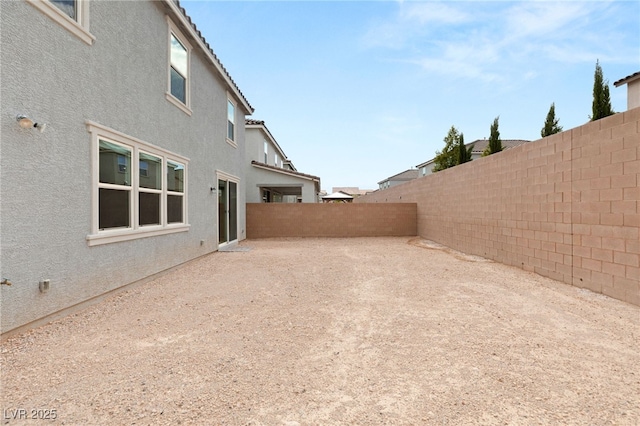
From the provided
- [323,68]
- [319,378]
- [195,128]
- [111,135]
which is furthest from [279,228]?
[319,378]

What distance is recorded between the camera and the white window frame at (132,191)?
4.38 metres

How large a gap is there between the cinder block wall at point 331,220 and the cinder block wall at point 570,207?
5683mm

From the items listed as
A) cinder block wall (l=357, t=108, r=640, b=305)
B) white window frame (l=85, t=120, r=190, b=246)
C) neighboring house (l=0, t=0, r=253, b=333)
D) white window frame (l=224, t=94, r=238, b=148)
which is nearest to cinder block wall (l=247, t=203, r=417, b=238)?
white window frame (l=224, t=94, r=238, b=148)

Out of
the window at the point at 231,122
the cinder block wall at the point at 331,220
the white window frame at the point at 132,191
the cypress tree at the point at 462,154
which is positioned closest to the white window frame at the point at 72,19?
the white window frame at the point at 132,191

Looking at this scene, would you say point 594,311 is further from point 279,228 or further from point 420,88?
point 420,88

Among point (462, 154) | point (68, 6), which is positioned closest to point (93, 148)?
point (68, 6)

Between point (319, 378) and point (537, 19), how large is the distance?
1170cm

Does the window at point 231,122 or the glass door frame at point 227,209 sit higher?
the window at point 231,122

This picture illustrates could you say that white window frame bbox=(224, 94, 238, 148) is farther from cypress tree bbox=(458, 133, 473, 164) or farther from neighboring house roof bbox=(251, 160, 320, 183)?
cypress tree bbox=(458, 133, 473, 164)

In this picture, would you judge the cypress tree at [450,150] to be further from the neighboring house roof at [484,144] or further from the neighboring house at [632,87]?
the neighboring house at [632,87]

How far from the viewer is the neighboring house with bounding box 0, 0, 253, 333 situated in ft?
10.7

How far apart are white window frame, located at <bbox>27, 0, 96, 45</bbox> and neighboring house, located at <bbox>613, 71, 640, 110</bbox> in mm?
17981

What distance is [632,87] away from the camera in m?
12.3

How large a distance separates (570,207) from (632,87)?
38.7 ft
